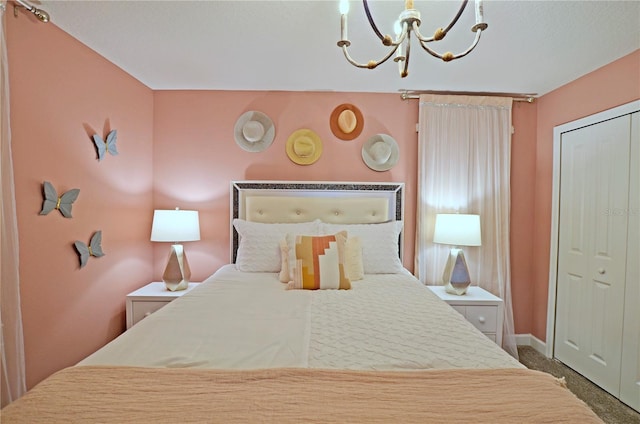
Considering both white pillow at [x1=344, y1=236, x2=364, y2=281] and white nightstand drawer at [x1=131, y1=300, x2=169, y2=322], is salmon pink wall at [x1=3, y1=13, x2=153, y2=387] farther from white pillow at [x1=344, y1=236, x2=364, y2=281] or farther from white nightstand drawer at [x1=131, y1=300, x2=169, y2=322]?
white pillow at [x1=344, y1=236, x2=364, y2=281]

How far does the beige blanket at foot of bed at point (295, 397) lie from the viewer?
0.87 metres

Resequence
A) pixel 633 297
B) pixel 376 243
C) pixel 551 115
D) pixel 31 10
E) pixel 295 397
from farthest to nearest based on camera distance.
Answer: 1. pixel 551 115
2. pixel 376 243
3. pixel 633 297
4. pixel 31 10
5. pixel 295 397

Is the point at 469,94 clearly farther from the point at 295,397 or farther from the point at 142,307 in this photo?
the point at 142,307

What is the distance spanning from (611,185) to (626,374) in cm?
129

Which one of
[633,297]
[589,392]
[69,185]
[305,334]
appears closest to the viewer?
[305,334]

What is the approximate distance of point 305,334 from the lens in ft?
4.68

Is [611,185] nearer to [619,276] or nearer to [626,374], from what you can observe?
[619,276]

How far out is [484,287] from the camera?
3002mm

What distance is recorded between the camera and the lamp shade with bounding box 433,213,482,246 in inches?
104

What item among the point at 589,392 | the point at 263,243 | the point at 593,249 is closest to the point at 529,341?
the point at 589,392

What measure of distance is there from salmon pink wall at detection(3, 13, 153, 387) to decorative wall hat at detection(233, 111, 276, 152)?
0.86m

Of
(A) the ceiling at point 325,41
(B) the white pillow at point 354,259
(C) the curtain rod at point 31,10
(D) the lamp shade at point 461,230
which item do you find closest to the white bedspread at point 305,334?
(B) the white pillow at point 354,259

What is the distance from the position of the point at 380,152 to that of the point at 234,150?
1.36m

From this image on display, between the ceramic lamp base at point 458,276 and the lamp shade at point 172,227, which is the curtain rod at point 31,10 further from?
the ceramic lamp base at point 458,276
